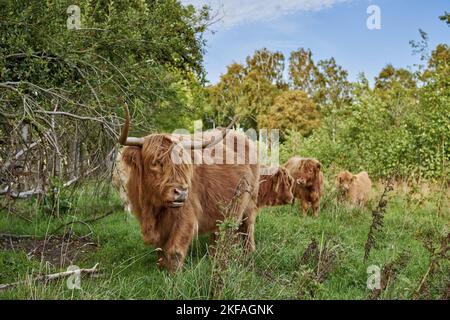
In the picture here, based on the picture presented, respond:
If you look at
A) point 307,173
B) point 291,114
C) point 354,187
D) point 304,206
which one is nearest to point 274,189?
point 304,206

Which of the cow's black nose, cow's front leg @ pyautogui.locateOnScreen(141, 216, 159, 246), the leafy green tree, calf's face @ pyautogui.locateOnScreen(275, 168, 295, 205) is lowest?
cow's front leg @ pyautogui.locateOnScreen(141, 216, 159, 246)

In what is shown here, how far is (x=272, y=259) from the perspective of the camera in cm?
539

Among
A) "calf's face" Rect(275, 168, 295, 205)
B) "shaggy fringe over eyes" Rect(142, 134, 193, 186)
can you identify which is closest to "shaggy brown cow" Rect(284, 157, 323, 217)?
"calf's face" Rect(275, 168, 295, 205)

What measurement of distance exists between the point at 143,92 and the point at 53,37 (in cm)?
202

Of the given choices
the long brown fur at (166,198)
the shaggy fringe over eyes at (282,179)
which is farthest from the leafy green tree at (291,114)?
the long brown fur at (166,198)

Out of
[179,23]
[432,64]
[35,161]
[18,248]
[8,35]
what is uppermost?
[432,64]

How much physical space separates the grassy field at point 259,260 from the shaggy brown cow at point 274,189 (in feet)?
1.06

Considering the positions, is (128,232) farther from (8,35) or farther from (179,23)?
(179,23)

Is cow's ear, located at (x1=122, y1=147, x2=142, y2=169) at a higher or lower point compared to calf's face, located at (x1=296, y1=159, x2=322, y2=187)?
higher

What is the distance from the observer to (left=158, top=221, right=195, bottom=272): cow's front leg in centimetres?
502

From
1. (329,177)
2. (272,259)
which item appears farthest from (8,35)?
(329,177)

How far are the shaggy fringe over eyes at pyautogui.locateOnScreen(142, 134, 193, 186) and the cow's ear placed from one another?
0.26 feet

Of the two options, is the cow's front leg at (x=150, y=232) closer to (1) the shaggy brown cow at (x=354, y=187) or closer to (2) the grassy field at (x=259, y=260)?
(2) the grassy field at (x=259, y=260)

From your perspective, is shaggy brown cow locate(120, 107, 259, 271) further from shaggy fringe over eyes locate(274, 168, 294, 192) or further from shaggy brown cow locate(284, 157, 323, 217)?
shaggy brown cow locate(284, 157, 323, 217)
